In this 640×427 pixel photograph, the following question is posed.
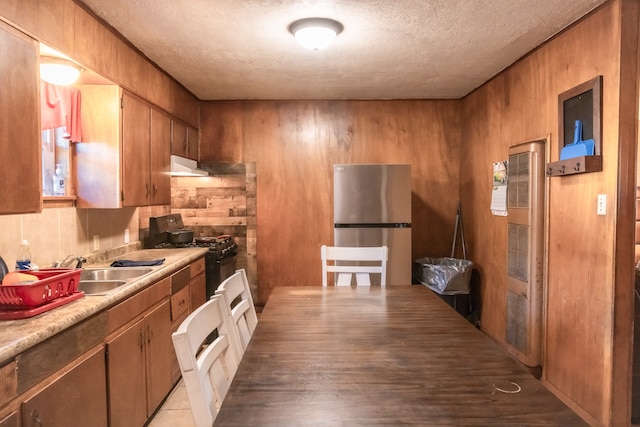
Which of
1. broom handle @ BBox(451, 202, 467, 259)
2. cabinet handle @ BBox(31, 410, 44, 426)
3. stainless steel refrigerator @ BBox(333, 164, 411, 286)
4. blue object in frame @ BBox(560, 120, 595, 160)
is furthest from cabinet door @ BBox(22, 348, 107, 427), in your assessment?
broom handle @ BBox(451, 202, 467, 259)

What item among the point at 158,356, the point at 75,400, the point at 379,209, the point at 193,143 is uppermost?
the point at 193,143

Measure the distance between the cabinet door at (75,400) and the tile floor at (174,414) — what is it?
0.65 meters

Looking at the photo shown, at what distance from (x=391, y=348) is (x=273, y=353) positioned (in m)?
0.42

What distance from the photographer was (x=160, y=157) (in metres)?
3.13

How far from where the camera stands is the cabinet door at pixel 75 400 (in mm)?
1309

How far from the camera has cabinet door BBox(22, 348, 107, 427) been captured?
1.31m

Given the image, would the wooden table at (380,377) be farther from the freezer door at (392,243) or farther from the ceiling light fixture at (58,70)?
the freezer door at (392,243)

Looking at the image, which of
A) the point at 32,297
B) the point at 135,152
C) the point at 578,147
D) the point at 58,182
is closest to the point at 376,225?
the point at 578,147

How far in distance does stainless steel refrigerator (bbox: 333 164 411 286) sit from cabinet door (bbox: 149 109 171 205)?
1513mm

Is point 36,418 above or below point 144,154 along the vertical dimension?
→ below

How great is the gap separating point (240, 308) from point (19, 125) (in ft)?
3.83

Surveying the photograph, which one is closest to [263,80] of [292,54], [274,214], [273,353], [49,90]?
[292,54]

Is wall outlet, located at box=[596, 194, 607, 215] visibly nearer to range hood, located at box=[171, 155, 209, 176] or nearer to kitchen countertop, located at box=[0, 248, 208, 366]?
kitchen countertop, located at box=[0, 248, 208, 366]

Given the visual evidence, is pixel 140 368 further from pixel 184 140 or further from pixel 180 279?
pixel 184 140
